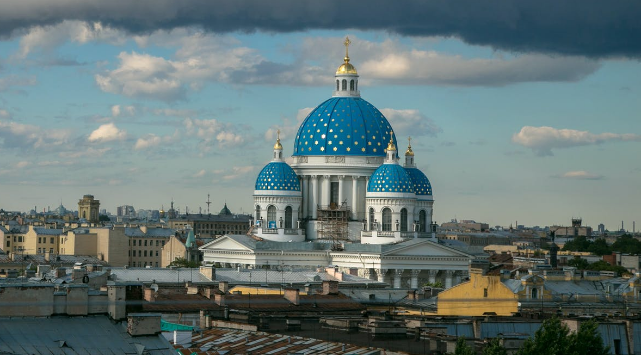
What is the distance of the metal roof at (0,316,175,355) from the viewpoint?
32375 millimetres

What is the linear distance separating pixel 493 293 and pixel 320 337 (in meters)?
23.5

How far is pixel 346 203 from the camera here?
378ft

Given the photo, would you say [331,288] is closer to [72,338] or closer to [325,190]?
[72,338]

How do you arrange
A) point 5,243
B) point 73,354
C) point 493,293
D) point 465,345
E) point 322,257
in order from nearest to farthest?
point 73,354 → point 465,345 → point 493,293 → point 322,257 → point 5,243

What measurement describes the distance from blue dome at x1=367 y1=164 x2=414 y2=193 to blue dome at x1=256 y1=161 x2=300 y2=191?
196 inches

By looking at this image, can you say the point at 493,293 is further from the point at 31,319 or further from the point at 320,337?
the point at 31,319

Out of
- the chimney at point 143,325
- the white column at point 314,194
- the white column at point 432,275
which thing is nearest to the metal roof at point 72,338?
the chimney at point 143,325

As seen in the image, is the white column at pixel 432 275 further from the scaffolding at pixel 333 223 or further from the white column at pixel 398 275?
the scaffolding at pixel 333 223

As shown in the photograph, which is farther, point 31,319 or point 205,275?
point 205,275

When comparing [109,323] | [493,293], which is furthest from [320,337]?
[493,293]

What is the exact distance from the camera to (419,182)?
116m

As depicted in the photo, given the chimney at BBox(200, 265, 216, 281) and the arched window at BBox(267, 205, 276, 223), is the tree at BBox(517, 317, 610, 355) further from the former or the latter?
the arched window at BBox(267, 205, 276, 223)

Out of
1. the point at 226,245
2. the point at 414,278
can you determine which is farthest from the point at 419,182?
the point at 226,245

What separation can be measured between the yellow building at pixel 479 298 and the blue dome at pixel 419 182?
4746cm
